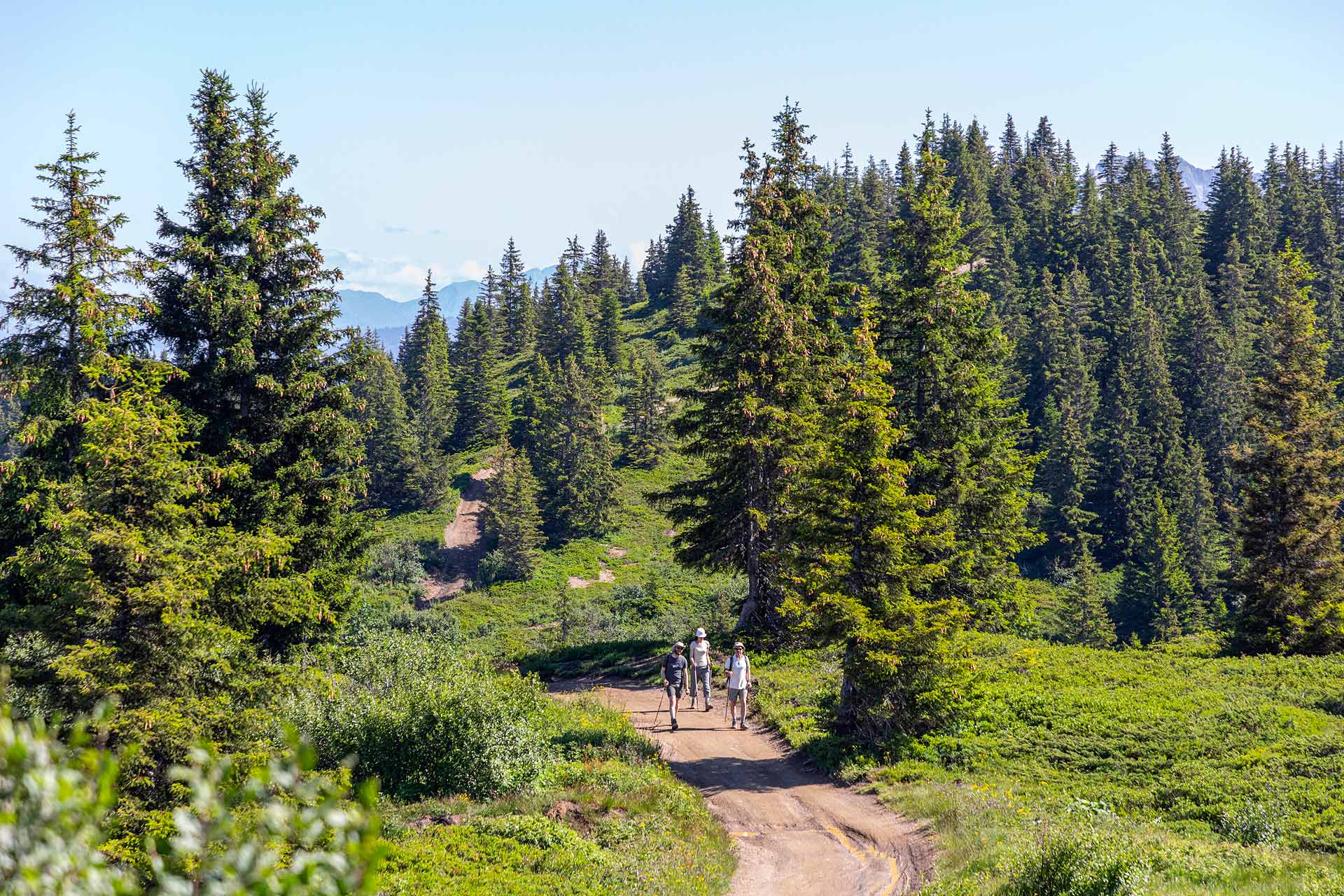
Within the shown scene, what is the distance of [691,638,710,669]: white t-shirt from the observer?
66.3ft

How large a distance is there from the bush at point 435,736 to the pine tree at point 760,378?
40.8ft

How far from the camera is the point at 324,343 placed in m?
22.0

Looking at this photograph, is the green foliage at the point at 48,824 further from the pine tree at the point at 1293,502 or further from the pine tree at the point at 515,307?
the pine tree at the point at 515,307

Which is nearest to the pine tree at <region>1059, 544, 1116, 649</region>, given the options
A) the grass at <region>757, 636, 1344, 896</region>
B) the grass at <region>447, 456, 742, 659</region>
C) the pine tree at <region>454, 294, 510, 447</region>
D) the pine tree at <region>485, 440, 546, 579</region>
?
the grass at <region>447, 456, 742, 659</region>

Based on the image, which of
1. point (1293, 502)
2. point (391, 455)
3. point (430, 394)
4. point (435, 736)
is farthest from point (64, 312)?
point (430, 394)

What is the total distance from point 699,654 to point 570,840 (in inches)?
356

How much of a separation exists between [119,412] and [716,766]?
41.3 ft

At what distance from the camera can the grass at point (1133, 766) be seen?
33.8 feet

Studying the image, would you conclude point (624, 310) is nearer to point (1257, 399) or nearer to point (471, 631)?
point (471, 631)

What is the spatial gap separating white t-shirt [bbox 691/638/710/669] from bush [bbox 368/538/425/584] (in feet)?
195

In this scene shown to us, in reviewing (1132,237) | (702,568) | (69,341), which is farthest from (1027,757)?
(1132,237)

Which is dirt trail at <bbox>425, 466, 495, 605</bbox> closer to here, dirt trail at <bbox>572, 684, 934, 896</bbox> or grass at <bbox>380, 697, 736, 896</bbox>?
dirt trail at <bbox>572, 684, 934, 896</bbox>

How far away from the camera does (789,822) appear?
14.3m

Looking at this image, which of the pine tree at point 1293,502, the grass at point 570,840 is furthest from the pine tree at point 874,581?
the pine tree at point 1293,502
